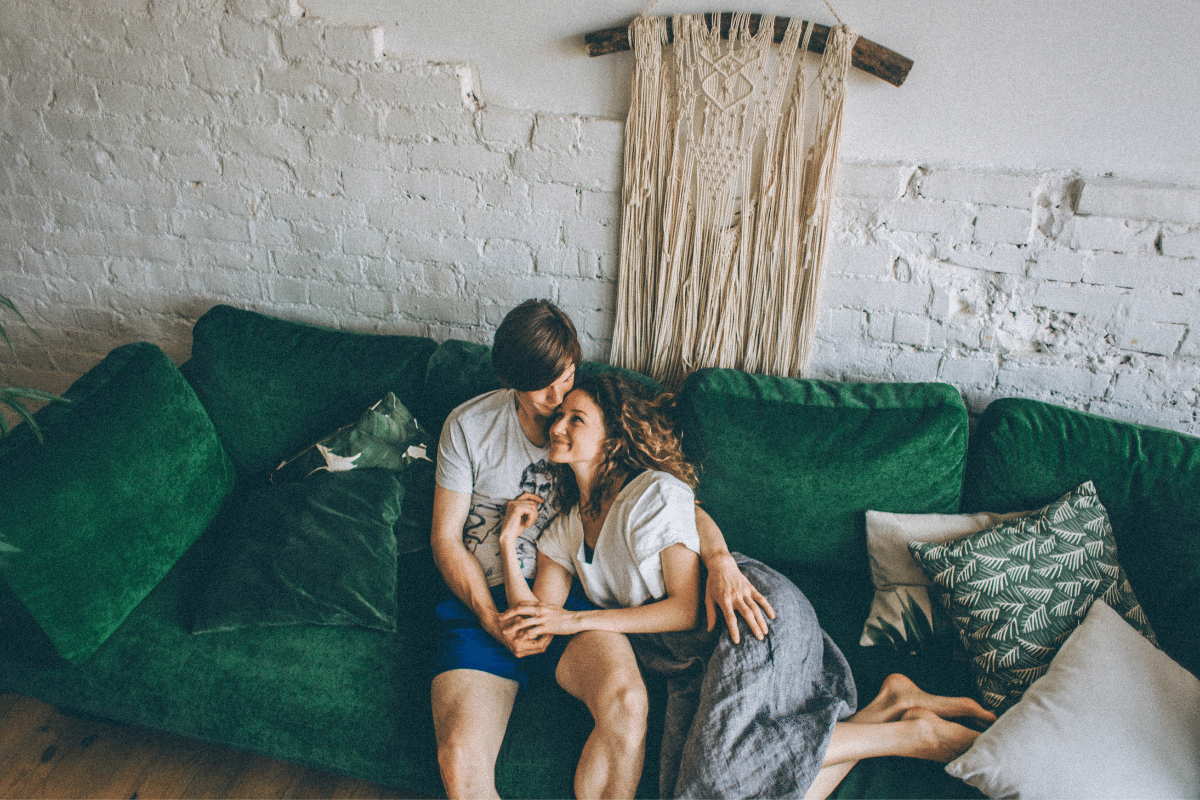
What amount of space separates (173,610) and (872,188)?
195 centimetres

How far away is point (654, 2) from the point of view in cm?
159

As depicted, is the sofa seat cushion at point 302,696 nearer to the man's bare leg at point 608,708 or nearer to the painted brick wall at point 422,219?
the man's bare leg at point 608,708

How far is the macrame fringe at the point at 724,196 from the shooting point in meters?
1.57

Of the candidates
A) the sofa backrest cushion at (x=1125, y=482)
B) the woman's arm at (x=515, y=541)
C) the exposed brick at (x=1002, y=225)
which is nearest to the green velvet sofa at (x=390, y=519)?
the sofa backrest cushion at (x=1125, y=482)

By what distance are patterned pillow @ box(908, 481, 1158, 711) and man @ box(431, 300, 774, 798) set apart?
0.45m

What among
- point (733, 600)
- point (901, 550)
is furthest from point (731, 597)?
point (901, 550)

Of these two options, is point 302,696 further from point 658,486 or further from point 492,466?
point 658,486

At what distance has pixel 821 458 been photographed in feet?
5.10

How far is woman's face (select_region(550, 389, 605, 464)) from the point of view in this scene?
4.72ft

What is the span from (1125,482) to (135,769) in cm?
239

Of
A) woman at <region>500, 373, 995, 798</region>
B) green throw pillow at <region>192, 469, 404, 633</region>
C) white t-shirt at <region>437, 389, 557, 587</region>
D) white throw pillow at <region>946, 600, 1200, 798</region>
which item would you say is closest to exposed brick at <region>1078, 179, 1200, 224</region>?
white throw pillow at <region>946, 600, 1200, 798</region>

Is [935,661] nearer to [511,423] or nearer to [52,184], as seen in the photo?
[511,423]

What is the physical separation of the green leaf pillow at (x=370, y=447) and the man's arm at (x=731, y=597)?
77 cm

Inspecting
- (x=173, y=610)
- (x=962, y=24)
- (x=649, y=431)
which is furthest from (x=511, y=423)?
(x=962, y=24)
